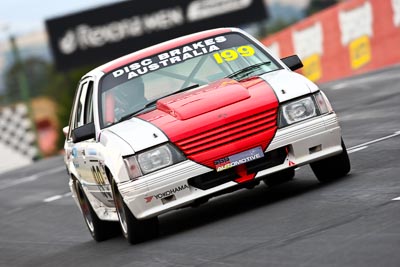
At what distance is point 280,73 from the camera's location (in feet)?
33.4

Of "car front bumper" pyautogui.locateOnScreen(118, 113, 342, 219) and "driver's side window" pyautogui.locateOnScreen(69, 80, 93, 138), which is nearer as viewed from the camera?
"car front bumper" pyautogui.locateOnScreen(118, 113, 342, 219)

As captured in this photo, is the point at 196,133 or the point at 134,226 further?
the point at 134,226

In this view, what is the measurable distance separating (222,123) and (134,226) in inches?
42.8

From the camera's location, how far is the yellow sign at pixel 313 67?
113ft

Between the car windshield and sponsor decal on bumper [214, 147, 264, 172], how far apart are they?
1151 millimetres

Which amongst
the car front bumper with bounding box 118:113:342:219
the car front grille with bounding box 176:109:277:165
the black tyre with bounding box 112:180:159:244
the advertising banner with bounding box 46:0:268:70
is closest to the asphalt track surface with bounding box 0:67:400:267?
the black tyre with bounding box 112:180:159:244

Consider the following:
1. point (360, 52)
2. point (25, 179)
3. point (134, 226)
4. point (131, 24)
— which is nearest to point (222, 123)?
point (134, 226)

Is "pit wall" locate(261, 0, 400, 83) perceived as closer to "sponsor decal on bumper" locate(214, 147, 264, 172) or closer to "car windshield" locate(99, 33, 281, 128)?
"car windshield" locate(99, 33, 281, 128)

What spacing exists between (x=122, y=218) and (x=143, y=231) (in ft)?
1.16

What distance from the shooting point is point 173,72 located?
10578 millimetres

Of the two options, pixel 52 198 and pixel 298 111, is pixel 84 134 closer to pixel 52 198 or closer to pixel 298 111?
pixel 298 111

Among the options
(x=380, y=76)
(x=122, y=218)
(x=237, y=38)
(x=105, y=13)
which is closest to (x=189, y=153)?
(x=122, y=218)

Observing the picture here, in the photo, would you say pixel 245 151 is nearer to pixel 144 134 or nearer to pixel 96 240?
pixel 144 134

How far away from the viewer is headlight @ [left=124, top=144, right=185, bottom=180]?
9266 mm
